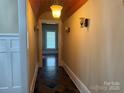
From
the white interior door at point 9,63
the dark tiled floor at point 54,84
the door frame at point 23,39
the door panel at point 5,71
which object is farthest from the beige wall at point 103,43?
the door panel at point 5,71

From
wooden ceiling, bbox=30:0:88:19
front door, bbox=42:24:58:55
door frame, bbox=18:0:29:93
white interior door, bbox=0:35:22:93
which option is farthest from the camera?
front door, bbox=42:24:58:55

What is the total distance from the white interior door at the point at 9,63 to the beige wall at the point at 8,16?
0.54 feet

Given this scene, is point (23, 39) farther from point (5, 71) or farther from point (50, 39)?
point (50, 39)

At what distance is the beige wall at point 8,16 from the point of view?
3.00 meters

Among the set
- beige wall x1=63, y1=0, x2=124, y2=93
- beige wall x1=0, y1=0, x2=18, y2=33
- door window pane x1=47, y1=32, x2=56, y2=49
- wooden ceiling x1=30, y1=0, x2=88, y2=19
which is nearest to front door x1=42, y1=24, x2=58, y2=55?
door window pane x1=47, y1=32, x2=56, y2=49

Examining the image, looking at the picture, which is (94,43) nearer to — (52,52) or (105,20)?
(105,20)

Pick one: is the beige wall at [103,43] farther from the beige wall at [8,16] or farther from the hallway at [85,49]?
the beige wall at [8,16]

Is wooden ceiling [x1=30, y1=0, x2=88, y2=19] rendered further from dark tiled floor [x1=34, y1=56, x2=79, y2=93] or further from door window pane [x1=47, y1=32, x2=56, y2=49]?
door window pane [x1=47, y1=32, x2=56, y2=49]

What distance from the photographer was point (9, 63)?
303 cm

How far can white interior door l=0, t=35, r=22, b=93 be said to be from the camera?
2992 mm

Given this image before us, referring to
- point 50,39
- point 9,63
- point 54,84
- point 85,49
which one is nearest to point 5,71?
point 9,63

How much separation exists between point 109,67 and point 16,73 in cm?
181

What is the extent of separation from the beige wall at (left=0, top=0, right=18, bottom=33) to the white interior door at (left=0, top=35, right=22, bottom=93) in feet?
0.54

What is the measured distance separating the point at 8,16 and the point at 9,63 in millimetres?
907
